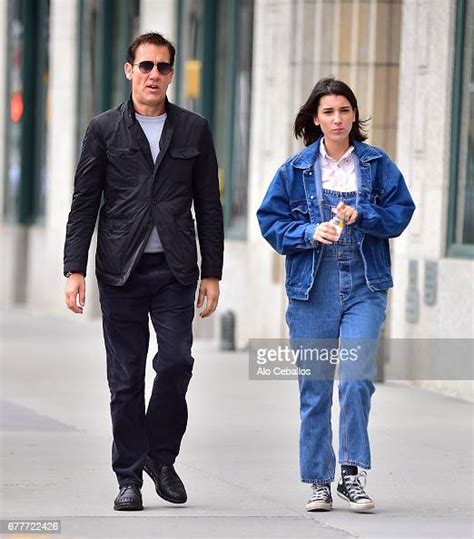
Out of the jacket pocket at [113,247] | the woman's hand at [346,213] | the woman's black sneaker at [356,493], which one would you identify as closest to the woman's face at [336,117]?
the woman's hand at [346,213]

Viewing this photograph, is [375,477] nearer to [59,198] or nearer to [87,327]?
[87,327]

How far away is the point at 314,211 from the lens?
25.6 feet

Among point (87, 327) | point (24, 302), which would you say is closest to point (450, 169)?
point (87, 327)

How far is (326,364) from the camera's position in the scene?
25.4ft

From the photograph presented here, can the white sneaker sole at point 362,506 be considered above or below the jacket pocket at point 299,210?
below

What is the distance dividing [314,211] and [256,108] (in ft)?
28.0

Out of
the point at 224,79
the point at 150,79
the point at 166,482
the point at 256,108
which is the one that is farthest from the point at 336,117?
the point at 224,79

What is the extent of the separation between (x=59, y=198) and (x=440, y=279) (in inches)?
385

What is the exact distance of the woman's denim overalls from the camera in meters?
7.71

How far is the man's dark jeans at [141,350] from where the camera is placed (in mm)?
7762

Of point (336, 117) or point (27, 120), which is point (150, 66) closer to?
point (336, 117)

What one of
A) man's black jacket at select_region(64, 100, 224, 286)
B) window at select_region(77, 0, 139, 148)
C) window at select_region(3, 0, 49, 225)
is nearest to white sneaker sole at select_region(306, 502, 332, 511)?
man's black jacket at select_region(64, 100, 224, 286)

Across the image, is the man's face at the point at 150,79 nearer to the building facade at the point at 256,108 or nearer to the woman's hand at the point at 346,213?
the woman's hand at the point at 346,213

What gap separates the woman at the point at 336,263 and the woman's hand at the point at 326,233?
0.12 m
